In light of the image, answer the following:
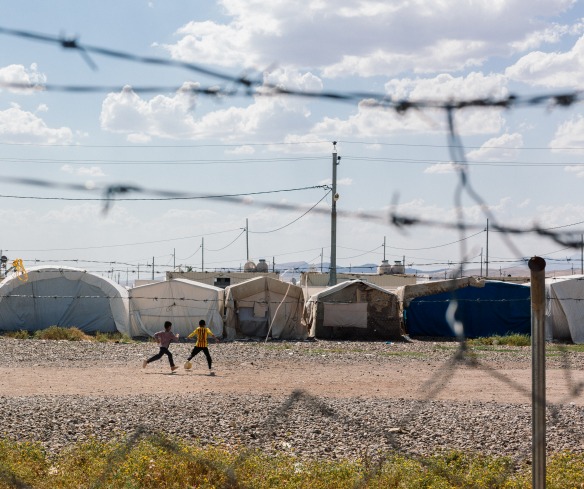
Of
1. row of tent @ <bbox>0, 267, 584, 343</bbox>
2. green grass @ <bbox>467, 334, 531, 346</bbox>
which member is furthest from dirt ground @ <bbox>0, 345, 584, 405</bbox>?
row of tent @ <bbox>0, 267, 584, 343</bbox>

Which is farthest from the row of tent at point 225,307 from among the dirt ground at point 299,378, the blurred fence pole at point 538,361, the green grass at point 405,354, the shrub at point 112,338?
the blurred fence pole at point 538,361

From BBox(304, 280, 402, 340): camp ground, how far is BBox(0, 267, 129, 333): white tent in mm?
7029

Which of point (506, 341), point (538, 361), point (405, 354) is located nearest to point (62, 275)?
point (405, 354)

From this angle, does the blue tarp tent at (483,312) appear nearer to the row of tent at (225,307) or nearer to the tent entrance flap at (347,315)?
the row of tent at (225,307)

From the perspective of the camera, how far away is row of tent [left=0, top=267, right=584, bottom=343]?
3156 centimetres

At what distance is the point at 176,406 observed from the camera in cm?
1352

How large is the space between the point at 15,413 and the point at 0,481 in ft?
15.9

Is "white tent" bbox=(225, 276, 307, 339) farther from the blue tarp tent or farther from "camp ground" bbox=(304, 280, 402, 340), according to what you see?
the blue tarp tent

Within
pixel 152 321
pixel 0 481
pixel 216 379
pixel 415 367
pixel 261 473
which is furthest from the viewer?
pixel 152 321

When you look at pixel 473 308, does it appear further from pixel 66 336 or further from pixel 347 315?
pixel 66 336

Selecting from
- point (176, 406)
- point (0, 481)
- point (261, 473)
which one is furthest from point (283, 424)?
point (0, 481)

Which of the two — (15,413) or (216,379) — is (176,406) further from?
(216,379)

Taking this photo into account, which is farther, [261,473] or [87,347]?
[87,347]

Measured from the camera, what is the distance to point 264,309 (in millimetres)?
31922
